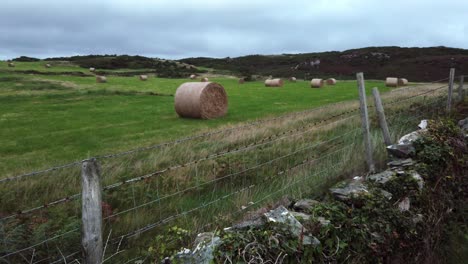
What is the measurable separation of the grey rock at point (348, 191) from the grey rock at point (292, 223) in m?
1.14

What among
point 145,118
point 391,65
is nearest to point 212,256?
point 145,118

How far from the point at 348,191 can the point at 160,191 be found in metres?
3.16

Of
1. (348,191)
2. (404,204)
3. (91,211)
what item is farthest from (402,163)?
(91,211)

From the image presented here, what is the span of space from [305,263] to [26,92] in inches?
1146

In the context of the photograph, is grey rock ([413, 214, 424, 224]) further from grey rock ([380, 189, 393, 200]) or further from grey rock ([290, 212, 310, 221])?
grey rock ([290, 212, 310, 221])

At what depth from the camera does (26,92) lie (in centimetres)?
2841

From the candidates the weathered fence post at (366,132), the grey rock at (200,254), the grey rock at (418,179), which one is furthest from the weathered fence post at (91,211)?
the weathered fence post at (366,132)

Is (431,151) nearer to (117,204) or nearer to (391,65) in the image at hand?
(117,204)

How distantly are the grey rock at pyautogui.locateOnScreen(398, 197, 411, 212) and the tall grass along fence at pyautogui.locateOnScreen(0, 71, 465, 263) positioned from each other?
113 centimetres

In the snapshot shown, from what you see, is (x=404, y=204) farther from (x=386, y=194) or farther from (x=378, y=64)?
(x=378, y=64)

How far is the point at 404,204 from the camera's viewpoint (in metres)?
5.24

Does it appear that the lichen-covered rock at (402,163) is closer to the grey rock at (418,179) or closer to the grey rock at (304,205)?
the grey rock at (418,179)

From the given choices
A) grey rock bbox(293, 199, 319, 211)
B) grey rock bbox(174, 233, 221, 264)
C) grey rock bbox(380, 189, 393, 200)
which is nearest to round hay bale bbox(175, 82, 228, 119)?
grey rock bbox(380, 189, 393, 200)

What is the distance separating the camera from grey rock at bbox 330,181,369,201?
4.96m
